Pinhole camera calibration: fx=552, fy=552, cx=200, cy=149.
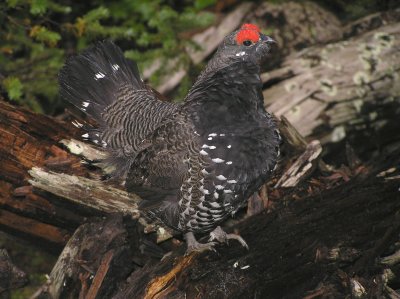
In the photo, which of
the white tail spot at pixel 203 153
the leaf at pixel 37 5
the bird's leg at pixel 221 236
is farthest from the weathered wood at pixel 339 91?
the leaf at pixel 37 5

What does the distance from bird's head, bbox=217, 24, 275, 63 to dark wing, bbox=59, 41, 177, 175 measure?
692 mm

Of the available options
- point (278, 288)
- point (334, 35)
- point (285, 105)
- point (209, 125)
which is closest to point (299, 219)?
point (278, 288)

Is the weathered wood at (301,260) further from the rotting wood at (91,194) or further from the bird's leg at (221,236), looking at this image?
the rotting wood at (91,194)

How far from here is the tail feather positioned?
4840mm

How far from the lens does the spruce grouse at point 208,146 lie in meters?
3.93

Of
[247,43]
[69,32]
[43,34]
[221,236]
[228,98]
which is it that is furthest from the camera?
[69,32]

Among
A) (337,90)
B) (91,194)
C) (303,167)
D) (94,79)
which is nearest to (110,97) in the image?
(94,79)

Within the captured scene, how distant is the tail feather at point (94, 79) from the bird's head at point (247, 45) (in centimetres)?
111

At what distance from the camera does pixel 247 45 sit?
166 inches

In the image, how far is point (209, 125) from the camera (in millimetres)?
3975

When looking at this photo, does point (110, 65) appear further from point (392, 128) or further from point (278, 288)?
point (392, 128)

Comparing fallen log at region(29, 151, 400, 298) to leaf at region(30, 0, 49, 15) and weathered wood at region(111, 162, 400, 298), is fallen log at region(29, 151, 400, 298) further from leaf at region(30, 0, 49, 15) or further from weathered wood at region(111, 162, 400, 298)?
leaf at region(30, 0, 49, 15)

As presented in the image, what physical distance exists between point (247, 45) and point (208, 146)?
2.90 ft

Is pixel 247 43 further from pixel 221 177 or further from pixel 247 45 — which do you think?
pixel 221 177
